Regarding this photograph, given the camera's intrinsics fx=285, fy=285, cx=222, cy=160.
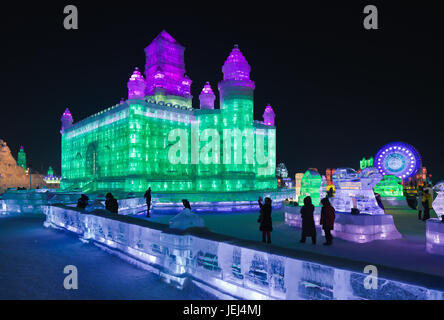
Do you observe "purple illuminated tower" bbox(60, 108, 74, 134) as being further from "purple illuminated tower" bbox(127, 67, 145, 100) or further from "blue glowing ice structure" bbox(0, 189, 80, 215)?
"blue glowing ice structure" bbox(0, 189, 80, 215)

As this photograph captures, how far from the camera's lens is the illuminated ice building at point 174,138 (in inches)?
1202

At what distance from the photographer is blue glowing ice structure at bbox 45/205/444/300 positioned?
10.2ft

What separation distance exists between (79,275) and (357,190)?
32.2ft

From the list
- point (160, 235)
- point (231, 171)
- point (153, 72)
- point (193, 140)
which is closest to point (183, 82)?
point (153, 72)

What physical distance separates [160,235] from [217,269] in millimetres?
1693

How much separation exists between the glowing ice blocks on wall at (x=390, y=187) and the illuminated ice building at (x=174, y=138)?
11.4 metres

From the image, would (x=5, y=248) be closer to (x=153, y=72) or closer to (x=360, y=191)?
(x=360, y=191)

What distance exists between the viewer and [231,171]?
101 ft

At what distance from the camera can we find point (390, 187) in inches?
955

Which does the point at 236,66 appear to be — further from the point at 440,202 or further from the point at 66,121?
the point at 66,121

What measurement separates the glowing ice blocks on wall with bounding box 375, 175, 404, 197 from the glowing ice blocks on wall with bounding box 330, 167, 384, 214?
1519cm

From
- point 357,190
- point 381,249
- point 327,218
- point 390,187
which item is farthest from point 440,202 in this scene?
point 390,187

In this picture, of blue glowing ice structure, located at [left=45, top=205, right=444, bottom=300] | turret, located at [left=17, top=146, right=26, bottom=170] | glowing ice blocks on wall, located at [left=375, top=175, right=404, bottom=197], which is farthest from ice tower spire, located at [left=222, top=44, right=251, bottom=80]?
turret, located at [left=17, top=146, right=26, bottom=170]

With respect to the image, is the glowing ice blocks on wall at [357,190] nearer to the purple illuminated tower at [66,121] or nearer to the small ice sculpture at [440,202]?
the small ice sculpture at [440,202]
